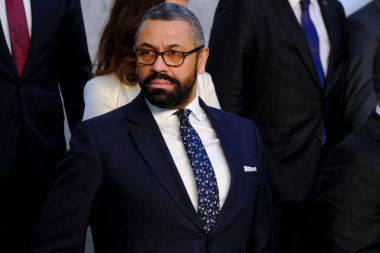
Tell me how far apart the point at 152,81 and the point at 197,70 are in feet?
0.80

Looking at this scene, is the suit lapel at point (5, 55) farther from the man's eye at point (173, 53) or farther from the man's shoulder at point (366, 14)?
the man's shoulder at point (366, 14)

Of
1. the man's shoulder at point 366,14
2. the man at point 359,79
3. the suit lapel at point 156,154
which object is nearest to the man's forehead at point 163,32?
the suit lapel at point 156,154

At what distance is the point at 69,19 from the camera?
199 inches

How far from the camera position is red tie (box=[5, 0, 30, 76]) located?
477 centimetres

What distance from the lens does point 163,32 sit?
3684mm

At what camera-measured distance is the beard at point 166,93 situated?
3.64m

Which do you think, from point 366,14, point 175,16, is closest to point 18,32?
point 175,16

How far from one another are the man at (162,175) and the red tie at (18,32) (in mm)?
1194

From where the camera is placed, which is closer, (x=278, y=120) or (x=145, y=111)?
(x=145, y=111)

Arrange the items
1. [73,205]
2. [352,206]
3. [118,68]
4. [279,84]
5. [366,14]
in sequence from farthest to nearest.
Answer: [366,14], [279,84], [118,68], [352,206], [73,205]

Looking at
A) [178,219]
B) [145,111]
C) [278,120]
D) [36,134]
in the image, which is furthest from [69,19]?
[178,219]

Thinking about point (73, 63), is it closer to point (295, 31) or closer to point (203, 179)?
point (295, 31)

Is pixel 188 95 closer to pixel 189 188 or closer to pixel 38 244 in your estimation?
pixel 189 188

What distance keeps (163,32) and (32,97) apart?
133 centimetres
